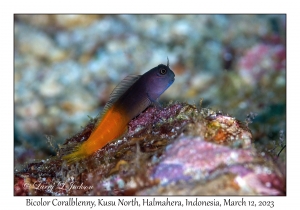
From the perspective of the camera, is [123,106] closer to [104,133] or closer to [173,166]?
[104,133]

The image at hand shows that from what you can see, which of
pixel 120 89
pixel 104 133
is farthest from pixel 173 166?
pixel 120 89

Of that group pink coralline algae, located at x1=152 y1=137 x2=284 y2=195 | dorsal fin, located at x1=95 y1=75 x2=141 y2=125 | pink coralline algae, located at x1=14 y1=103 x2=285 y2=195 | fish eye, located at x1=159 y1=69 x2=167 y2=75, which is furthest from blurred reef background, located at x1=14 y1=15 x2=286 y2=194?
pink coralline algae, located at x1=152 y1=137 x2=284 y2=195

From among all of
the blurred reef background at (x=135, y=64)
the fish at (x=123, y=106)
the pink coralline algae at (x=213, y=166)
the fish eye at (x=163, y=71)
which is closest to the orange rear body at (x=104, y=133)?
the fish at (x=123, y=106)

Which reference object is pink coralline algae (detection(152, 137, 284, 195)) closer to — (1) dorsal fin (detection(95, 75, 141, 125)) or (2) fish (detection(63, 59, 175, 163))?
(2) fish (detection(63, 59, 175, 163))

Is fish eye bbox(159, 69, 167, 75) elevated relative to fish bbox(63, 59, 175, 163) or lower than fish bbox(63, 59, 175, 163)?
elevated

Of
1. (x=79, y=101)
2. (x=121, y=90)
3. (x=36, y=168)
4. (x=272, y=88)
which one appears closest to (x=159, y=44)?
(x=79, y=101)

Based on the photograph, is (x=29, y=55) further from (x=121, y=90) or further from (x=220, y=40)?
(x=220, y=40)

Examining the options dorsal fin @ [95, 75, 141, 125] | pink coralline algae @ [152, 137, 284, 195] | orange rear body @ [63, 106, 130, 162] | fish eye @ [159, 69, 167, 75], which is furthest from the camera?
fish eye @ [159, 69, 167, 75]

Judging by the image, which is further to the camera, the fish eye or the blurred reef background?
the blurred reef background
